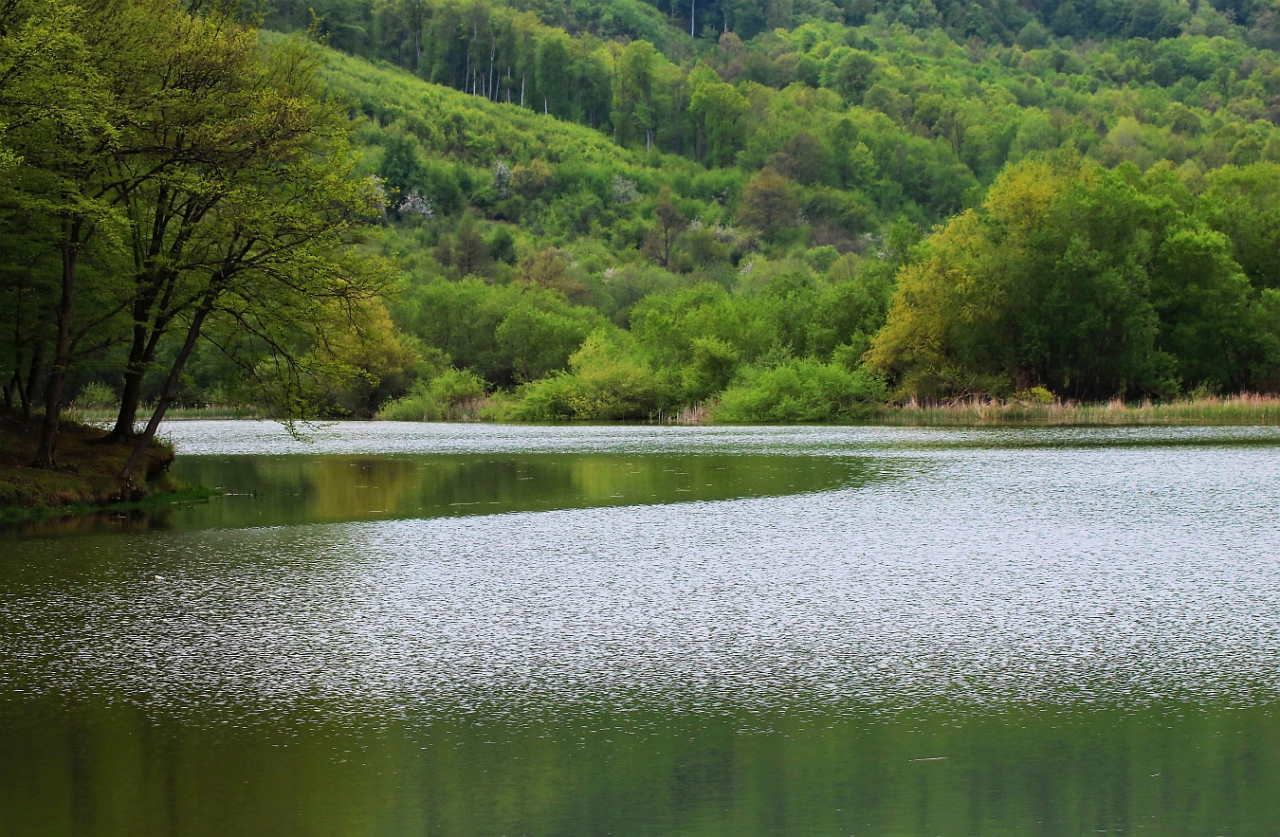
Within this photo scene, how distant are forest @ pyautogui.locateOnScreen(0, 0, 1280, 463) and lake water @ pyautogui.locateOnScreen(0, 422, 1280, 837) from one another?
649 centimetres

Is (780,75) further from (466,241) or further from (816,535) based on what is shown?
(816,535)

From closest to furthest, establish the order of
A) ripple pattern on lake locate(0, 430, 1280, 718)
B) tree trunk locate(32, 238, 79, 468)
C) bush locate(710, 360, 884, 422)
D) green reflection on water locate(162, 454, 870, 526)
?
ripple pattern on lake locate(0, 430, 1280, 718)
tree trunk locate(32, 238, 79, 468)
green reflection on water locate(162, 454, 870, 526)
bush locate(710, 360, 884, 422)

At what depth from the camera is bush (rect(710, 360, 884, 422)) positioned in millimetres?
66062

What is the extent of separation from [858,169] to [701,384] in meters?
90.1

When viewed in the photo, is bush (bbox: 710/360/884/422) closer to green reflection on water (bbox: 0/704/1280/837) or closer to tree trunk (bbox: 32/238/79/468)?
tree trunk (bbox: 32/238/79/468)

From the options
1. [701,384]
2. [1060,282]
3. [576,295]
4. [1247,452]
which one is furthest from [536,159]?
[1247,452]

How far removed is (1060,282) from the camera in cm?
6272

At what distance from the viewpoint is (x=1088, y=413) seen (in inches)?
2244

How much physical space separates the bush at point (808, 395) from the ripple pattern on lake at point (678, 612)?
144 feet

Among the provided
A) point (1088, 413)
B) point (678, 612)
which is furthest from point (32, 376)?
point (1088, 413)

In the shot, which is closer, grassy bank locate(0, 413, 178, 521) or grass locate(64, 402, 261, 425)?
grassy bank locate(0, 413, 178, 521)

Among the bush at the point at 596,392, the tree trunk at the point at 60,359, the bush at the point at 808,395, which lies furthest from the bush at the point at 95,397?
the tree trunk at the point at 60,359

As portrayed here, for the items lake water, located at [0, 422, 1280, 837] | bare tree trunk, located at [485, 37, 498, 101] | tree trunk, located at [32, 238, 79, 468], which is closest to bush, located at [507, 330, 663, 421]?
tree trunk, located at [32, 238, 79, 468]

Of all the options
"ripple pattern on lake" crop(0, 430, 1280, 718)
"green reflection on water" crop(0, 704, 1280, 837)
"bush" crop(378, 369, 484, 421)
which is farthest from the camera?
"bush" crop(378, 369, 484, 421)
